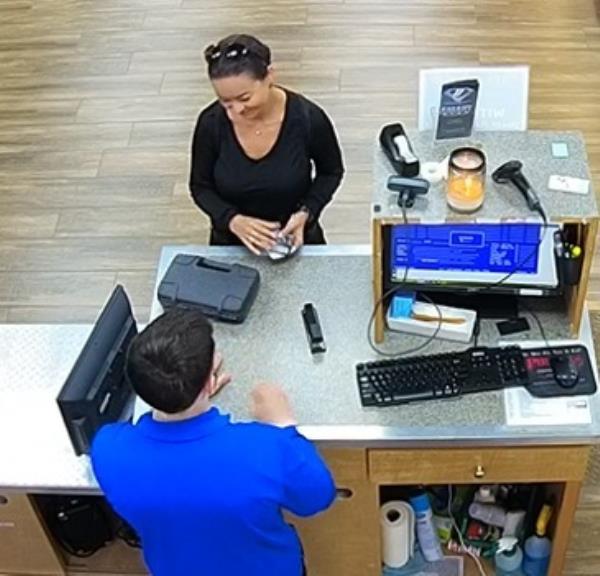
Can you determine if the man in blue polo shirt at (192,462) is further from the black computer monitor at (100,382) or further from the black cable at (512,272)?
the black cable at (512,272)

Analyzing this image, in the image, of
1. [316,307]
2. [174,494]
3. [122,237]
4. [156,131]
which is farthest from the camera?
[156,131]

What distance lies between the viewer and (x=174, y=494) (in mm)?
1848

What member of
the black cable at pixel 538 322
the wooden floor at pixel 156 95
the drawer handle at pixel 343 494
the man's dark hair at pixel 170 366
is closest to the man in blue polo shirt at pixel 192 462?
the man's dark hair at pixel 170 366

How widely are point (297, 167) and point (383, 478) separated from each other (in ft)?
2.74

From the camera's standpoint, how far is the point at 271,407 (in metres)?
2.24

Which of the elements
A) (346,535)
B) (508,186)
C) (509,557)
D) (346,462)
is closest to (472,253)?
(508,186)

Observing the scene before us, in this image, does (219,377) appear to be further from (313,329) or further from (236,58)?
(236,58)

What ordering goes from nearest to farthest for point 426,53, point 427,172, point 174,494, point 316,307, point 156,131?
point 174,494
point 427,172
point 316,307
point 156,131
point 426,53

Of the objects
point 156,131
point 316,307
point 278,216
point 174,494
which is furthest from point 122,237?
point 174,494

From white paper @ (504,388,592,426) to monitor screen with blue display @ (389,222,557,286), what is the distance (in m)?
0.27

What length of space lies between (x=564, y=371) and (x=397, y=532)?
2.18 ft

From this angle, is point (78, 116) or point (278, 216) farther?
point (78, 116)

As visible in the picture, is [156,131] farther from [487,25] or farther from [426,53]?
[487,25]

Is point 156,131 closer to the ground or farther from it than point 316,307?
→ closer to the ground
